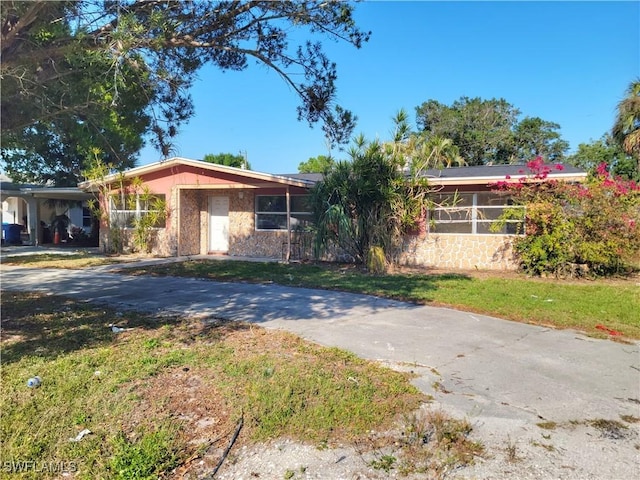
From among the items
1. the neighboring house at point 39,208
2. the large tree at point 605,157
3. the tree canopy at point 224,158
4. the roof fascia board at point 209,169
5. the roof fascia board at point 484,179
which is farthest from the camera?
the tree canopy at point 224,158

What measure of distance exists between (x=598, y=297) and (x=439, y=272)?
4.70 m

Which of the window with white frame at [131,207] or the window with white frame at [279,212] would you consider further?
the window with white frame at [131,207]

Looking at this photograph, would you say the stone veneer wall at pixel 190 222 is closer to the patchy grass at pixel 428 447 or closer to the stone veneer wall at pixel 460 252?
the stone veneer wall at pixel 460 252

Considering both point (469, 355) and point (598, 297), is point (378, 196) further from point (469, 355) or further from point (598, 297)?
point (469, 355)

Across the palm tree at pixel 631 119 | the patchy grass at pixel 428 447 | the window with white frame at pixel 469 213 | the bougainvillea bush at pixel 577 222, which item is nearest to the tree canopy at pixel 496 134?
the palm tree at pixel 631 119

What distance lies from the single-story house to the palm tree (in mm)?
5559

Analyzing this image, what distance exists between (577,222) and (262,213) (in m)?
10.4

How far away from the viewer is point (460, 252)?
583 inches

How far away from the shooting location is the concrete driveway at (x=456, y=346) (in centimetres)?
422

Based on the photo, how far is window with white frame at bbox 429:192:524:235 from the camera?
564 inches

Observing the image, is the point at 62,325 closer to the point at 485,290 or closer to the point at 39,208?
the point at 485,290

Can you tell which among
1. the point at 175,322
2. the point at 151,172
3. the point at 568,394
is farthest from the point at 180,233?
the point at 568,394

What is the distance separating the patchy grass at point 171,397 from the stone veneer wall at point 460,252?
9.84 metres

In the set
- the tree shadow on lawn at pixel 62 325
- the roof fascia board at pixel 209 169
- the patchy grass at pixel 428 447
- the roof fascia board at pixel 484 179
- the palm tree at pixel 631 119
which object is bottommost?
the patchy grass at pixel 428 447
